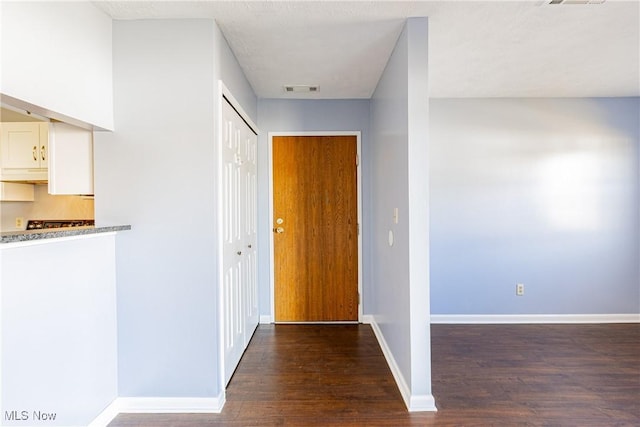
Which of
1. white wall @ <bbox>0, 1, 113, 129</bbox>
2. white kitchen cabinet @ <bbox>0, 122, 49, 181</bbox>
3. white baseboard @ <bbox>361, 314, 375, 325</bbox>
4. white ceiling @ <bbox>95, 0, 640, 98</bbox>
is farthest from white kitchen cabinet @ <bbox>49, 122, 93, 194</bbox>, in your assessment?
white baseboard @ <bbox>361, 314, 375, 325</bbox>

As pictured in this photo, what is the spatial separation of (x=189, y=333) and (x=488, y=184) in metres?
3.21

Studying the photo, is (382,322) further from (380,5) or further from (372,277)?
(380,5)

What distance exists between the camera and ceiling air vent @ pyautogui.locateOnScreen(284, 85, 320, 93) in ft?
10.2

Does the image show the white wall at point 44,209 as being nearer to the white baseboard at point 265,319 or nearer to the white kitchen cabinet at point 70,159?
the white kitchen cabinet at point 70,159

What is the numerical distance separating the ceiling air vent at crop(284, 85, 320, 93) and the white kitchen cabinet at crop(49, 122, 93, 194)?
179 cm

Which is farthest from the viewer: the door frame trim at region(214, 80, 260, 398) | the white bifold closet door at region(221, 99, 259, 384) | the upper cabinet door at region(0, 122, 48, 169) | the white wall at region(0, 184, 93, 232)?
the white wall at region(0, 184, 93, 232)

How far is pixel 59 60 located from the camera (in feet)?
5.08

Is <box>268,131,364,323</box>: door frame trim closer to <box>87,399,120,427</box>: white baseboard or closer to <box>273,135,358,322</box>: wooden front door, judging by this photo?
<box>273,135,358,322</box>: wooden front door

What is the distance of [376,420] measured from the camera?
6.10ft

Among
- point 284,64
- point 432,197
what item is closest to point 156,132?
point 284,64

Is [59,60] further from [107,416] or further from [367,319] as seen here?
[367,319]

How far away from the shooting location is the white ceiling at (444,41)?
1.84 metres

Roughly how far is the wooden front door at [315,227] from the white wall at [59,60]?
6.05ft

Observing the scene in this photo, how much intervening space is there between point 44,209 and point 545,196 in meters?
5.52
